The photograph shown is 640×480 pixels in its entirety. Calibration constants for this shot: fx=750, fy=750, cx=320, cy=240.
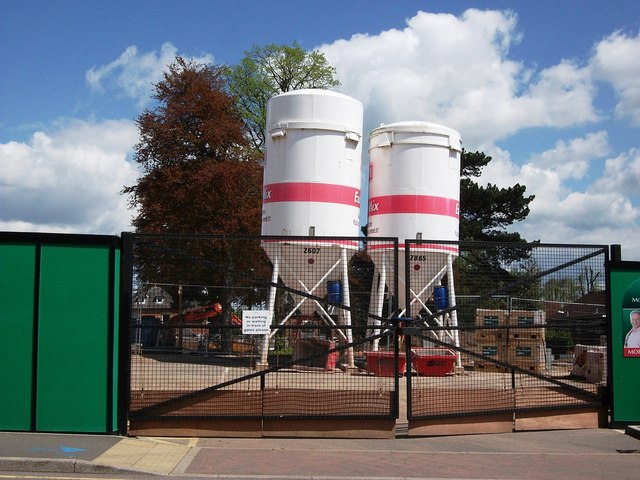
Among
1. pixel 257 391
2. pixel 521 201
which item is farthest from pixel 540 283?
pixel 521 201

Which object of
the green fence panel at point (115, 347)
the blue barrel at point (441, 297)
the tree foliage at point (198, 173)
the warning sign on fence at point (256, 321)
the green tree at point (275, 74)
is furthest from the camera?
the green tree at point (275, 74)

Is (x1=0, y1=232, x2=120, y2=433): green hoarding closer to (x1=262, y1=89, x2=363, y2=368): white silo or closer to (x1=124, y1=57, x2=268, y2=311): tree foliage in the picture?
(x1=262, y1=89, x2=363, y2=368): white silo

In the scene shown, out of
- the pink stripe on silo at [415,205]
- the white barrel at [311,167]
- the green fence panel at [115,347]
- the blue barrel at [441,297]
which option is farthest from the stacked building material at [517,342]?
the green fence panel at [115,347]

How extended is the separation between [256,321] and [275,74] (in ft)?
121

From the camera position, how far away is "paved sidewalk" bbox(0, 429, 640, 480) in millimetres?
9125

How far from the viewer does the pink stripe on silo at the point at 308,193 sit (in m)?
16.0

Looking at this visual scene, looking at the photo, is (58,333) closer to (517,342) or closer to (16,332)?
(16,332)

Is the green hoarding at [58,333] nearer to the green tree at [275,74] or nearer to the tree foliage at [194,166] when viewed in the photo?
the tree foliage at [194,166]

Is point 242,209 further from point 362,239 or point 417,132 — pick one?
point 362,239

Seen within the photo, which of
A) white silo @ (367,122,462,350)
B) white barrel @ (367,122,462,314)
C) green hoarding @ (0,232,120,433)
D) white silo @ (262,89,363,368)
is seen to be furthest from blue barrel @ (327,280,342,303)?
green hoarding @ (0,232,120,433)

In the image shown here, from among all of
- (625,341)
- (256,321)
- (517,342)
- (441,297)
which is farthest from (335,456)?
(441,297)

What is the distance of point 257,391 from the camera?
1123 cm

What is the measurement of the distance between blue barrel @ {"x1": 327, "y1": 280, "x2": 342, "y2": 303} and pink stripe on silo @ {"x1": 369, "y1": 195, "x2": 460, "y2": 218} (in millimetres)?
2906

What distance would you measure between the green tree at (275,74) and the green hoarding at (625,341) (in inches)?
1366
